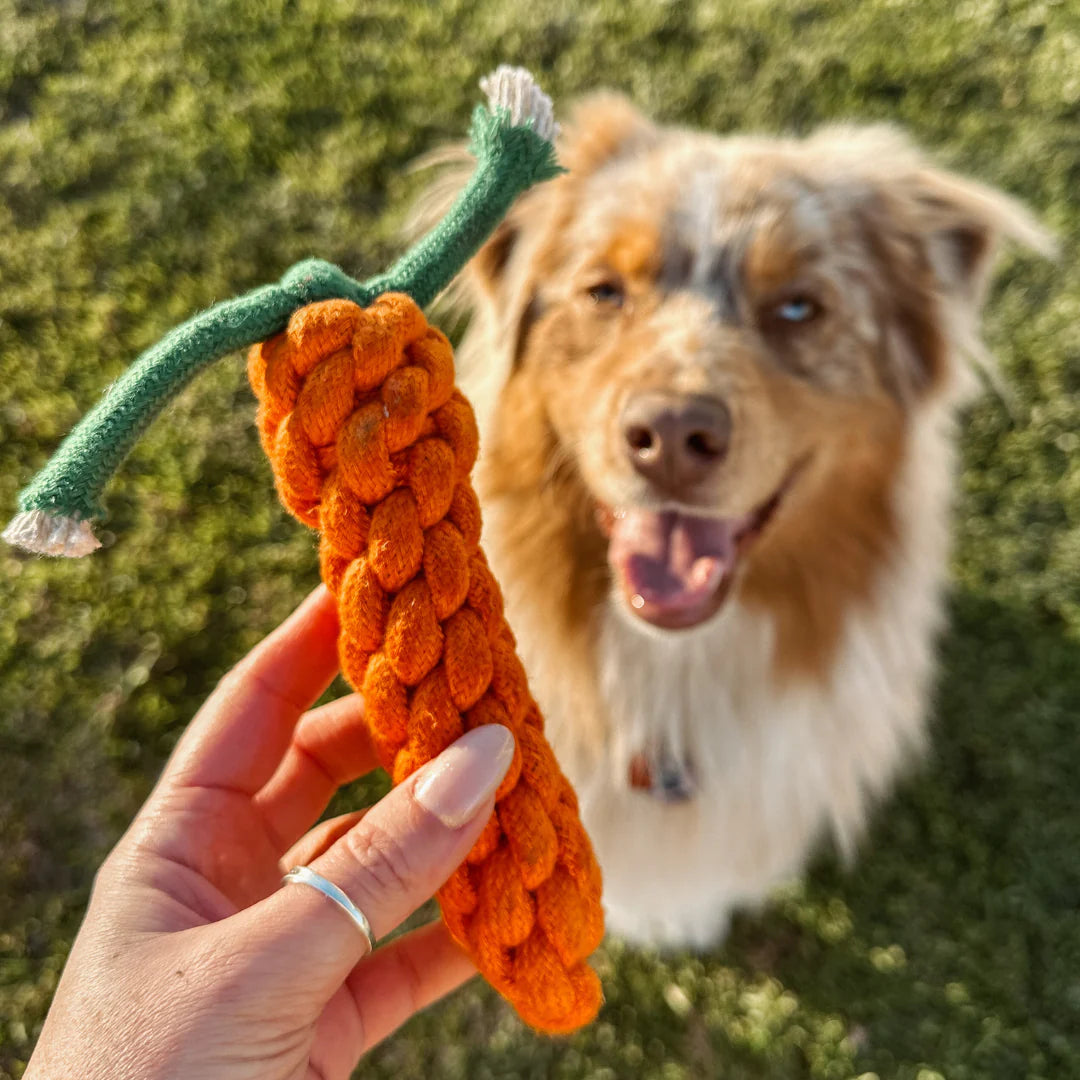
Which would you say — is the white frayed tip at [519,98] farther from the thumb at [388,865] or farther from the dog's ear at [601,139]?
the thumb at [388,865]

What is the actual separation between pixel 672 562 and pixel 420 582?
0.86 m

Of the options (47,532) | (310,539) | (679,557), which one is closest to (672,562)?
(679,557)

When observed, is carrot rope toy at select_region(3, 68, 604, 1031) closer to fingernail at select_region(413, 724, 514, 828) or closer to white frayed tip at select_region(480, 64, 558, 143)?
fingernail at select_region(413, 724, 514, 828)

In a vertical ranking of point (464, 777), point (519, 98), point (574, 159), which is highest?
point (519, 98)

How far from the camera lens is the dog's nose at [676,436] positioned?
161 centimetres

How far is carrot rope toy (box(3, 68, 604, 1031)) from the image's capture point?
114cm

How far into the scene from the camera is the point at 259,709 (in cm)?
174

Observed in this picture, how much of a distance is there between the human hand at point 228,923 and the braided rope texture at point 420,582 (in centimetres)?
7

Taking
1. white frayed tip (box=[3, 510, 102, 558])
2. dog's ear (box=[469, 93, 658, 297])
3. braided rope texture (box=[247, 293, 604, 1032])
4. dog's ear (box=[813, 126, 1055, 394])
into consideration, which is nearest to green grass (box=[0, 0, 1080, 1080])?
dog's ear (box=[813, 126, 1055, 394])

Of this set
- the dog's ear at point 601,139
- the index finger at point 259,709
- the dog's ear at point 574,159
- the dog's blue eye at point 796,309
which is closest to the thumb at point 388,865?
the index finger at point 259,709

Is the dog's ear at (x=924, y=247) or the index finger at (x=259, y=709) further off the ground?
the dog's ear at (x=924, y=247)

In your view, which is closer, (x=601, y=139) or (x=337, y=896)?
(x=337, y=896)

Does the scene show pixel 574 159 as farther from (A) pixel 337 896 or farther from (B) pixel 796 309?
(A) pixel 337 896

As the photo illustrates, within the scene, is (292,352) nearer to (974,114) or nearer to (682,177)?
(682,177)
